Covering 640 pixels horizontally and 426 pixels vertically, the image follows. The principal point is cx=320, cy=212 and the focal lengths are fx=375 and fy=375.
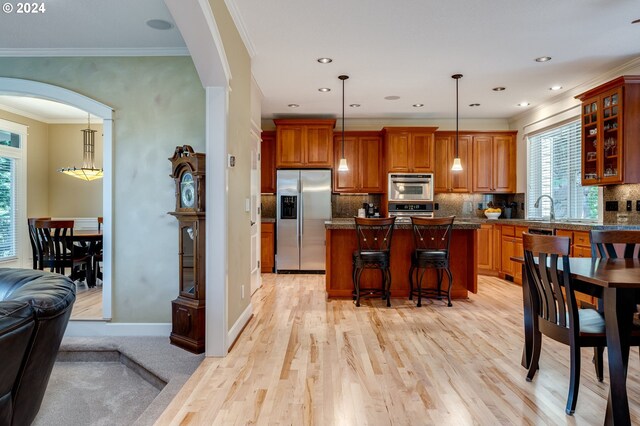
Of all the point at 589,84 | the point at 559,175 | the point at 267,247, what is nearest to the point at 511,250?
the point at 559,175

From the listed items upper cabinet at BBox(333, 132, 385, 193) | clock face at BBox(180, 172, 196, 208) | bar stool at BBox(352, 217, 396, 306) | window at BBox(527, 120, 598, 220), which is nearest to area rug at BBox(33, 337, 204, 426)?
clock face at BBox(180, 172, 196, 208)

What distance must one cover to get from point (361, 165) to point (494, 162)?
92.8 inches

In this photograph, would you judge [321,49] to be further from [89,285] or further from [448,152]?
[89,285]

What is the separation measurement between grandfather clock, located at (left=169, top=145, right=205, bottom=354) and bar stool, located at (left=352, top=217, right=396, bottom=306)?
1.80 metres

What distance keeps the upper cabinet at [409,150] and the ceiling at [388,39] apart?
1293 mm

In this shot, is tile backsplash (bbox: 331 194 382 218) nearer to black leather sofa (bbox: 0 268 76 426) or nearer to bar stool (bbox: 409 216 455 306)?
bar stool (bbox: 409 216 455 306)

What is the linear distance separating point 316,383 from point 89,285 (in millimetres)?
4068

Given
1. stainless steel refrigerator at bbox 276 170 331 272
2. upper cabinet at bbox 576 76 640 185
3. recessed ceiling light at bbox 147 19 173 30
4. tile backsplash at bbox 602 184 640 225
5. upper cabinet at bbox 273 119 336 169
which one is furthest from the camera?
upper cabinet at bbox 273 119 336 169

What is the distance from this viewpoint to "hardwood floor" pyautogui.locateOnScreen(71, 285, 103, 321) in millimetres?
3564

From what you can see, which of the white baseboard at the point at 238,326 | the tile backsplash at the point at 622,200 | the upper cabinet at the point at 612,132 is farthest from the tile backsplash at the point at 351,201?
the white baseboard at the point at 238,326

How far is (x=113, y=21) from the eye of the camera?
2920 mm

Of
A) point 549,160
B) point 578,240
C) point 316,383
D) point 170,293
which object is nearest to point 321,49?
point 170,293

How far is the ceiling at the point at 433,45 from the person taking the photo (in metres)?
3.06

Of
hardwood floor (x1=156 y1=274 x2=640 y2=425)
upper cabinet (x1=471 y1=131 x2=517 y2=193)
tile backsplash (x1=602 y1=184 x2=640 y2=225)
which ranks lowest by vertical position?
hardwood floor (x1=156 y1=274 x2=640 y2=425)
